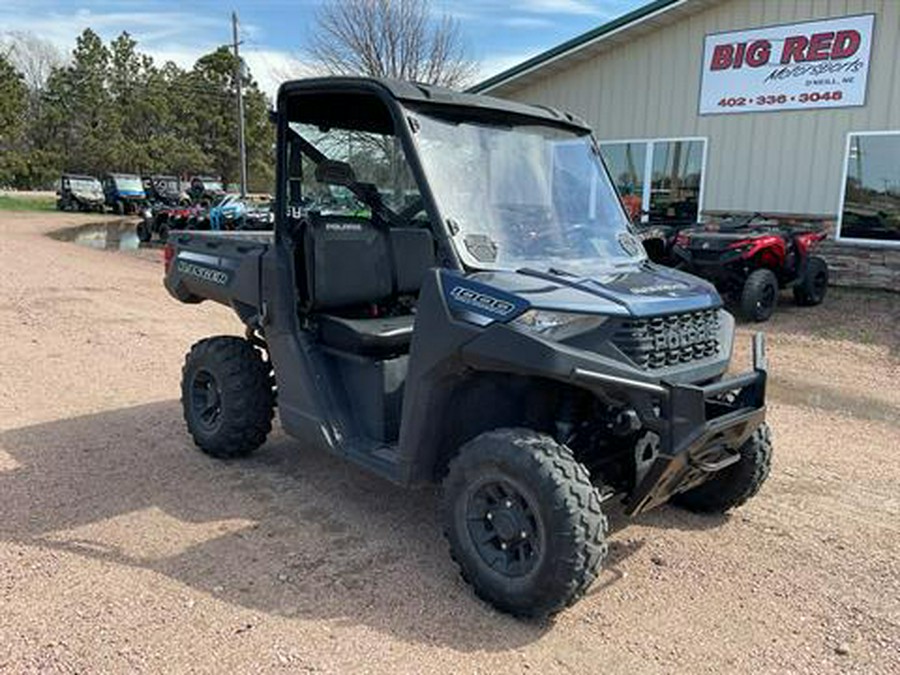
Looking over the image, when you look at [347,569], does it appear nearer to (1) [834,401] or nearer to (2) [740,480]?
(2) [740,480]

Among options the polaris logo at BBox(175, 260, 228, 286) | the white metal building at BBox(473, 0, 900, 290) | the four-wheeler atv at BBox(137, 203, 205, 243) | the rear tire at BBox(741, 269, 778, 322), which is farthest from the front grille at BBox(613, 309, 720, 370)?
the four-wheeler atv at BBox(137, 203, 205, 243)

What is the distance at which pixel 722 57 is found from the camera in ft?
43.4

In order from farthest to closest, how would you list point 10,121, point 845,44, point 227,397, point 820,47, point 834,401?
point 10,121, point 820,47, point 845,44, point 834,401, point 227,397

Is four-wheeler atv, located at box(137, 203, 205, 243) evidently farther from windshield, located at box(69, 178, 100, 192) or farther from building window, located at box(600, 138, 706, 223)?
windshield, located at box(69, 178, 100, 192)

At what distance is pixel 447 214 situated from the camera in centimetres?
350

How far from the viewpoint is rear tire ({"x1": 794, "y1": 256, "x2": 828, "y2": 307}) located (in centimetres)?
1109

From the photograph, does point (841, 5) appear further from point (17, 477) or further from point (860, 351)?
point (17, 477)

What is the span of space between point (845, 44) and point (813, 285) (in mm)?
3844

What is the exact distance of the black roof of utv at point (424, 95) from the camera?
360 centimetres

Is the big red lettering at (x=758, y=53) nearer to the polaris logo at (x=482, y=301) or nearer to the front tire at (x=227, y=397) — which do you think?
the front tire at (x=227, y=397)

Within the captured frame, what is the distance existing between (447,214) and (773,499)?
258 cm

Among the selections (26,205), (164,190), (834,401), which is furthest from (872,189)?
(26,205)

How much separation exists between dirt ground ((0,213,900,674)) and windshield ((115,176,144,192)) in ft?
116

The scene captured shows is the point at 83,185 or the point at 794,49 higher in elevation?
the point at 794,49
